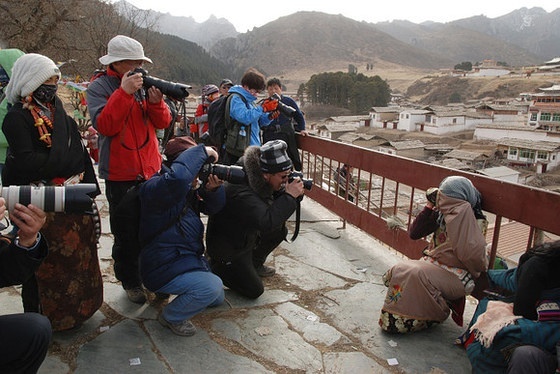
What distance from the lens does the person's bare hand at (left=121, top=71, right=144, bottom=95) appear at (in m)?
2.54

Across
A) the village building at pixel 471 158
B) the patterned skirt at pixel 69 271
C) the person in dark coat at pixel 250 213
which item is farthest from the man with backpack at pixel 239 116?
the village building at pixel 471 158

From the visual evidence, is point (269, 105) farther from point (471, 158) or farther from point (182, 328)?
point (471, 158)

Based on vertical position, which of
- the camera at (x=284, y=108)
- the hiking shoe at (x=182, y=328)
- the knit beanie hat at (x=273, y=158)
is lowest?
the hiking shoe at (x=182, y=328)

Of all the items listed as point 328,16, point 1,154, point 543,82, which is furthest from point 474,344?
point 328,16

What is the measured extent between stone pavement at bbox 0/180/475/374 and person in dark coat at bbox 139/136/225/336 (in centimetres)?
20

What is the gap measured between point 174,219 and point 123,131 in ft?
2.15

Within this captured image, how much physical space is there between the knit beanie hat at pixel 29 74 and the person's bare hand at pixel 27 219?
2.96ft

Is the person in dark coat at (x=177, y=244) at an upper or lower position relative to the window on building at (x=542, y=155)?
upper

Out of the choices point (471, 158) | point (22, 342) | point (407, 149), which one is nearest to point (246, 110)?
point (22, 342)

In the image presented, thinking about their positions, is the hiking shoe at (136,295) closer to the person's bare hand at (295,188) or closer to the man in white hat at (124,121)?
the man in white hat at (124,121)

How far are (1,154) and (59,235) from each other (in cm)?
149

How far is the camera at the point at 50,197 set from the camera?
5.15 feet

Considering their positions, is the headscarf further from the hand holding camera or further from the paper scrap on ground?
the hand holding camera

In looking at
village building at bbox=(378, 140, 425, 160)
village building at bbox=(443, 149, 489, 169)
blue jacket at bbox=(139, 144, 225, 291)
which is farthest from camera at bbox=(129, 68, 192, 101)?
village building at bbox=(378, 140, 425, 160)
